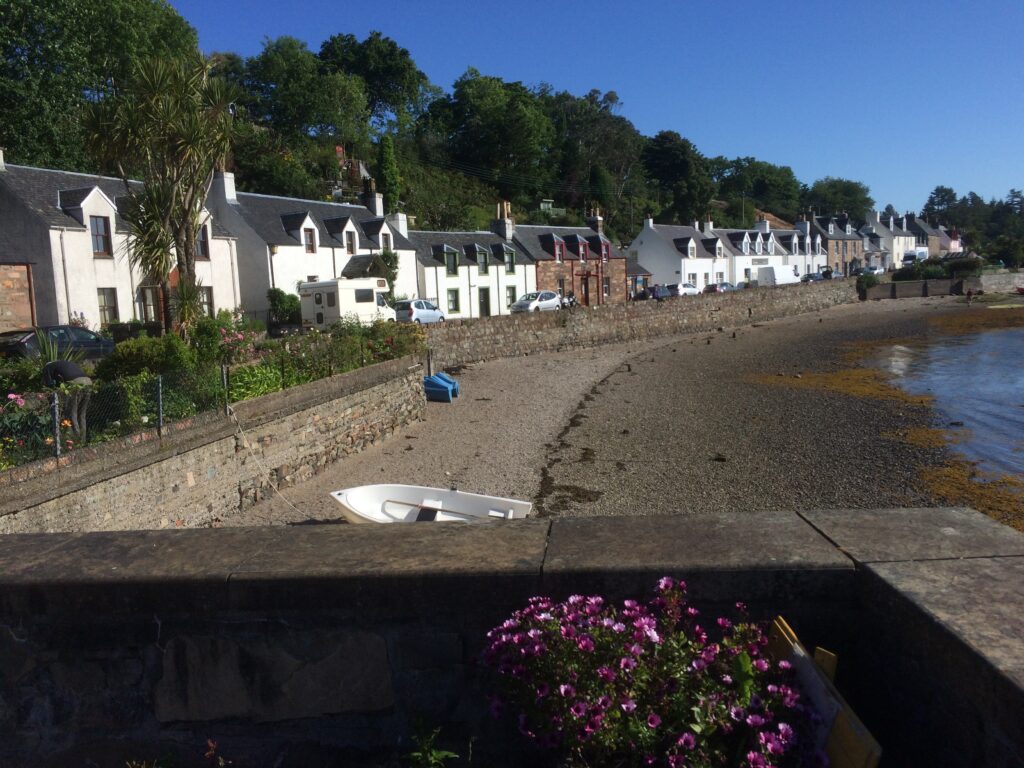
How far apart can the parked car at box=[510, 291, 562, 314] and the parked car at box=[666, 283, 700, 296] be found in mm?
16377

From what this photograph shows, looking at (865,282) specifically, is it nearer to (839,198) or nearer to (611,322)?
(611,322)

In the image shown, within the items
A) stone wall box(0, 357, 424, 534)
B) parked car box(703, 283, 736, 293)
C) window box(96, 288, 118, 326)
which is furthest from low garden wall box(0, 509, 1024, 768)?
parked car box(703, 283, 736, 293)

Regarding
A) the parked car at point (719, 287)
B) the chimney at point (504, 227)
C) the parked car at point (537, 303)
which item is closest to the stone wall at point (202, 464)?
the parked car at point (537, 303)

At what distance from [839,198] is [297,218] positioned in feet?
435

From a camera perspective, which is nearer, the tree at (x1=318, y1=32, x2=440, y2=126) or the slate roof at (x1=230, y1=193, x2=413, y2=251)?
the slate roof at (x1=230, y1=193, x2=413, y2=251)

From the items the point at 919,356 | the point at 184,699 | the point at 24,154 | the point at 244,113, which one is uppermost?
the point at 244,113

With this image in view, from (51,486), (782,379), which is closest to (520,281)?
(782,379)

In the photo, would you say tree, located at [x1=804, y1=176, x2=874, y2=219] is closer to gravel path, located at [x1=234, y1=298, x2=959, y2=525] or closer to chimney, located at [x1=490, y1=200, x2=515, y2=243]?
chimney, located at [x1=490, y1=200, x2=515, y2=243]

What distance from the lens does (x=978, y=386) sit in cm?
2822

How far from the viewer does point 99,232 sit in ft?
98.9

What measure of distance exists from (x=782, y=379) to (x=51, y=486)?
2614 centimetres

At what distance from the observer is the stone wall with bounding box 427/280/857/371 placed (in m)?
33.7

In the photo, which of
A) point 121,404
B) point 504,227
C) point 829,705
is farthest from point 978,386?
point 504,227

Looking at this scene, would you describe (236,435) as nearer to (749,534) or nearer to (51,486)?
(51,486)
